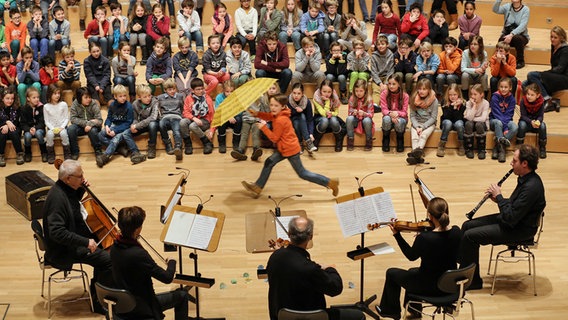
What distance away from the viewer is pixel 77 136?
33.4 feet

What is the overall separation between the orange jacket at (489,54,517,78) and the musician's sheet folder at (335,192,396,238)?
5165mm

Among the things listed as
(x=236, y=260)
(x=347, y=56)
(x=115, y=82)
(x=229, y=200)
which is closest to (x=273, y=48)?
Result: (x=347, y=56)

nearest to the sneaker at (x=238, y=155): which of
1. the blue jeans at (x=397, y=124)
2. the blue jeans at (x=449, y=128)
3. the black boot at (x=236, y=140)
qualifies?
the black boot at (x=236, y=140)

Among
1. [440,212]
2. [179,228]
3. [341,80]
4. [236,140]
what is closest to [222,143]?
[236,140]

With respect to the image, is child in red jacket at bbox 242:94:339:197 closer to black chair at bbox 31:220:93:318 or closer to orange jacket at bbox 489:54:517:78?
black chair at bbox 31:220:93:318

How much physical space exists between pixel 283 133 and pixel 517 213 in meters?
2.84

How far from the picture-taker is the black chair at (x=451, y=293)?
5.80 metres

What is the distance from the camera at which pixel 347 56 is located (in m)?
11.2

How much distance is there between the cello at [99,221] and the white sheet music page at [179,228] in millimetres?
590

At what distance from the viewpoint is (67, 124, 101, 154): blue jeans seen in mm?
10039

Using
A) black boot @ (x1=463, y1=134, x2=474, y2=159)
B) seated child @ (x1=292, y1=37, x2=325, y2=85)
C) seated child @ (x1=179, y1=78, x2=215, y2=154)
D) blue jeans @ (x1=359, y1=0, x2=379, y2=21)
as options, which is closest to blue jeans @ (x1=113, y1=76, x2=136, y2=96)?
seated child @ (x1=179, y1=78, x2=215, y2=154)

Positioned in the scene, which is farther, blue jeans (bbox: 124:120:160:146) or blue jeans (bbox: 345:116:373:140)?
blue jeans (bbox: 345:116:373:140)

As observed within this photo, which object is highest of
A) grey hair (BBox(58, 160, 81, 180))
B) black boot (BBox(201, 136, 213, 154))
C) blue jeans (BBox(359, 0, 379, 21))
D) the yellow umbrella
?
blue jeans (BBox(359, 0, 379, 21))

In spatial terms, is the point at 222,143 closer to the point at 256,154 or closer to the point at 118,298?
the point at 256,154
